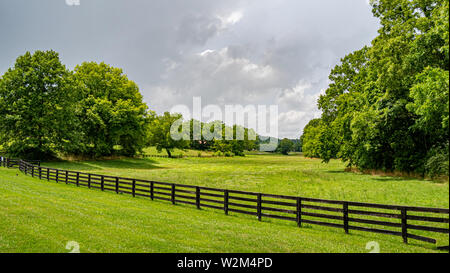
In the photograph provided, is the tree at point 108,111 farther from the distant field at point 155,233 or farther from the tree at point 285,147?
the tree at point 285,147

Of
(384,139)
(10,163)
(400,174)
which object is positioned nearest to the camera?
(400,174)

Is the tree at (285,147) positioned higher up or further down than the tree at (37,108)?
further down

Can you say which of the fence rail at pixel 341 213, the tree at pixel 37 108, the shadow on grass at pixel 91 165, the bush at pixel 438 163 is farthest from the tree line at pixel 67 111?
the bush at pixel 438 163

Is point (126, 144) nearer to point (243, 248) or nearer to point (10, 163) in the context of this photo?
point (10, 163)

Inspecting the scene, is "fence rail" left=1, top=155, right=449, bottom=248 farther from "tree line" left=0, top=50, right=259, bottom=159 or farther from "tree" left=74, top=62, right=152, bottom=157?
"tree" left=74, top=62, right=152, bottom=157

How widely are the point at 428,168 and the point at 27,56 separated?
48705 millimetres

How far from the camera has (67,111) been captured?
135 ft

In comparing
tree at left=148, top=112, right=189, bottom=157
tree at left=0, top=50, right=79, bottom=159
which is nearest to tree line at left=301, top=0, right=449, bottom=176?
tree at left=0, top=50, right=79, bottom=159

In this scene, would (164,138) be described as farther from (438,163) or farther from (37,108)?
(438,163)

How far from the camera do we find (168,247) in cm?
742

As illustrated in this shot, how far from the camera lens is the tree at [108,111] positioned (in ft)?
149

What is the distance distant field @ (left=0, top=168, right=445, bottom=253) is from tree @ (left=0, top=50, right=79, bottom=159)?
96.1 feet

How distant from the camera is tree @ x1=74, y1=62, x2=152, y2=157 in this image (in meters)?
45.3

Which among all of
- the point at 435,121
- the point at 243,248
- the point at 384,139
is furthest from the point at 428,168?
the point at 243,248
